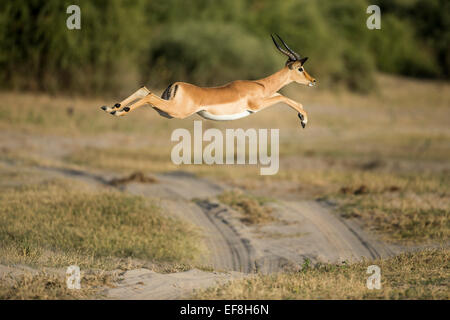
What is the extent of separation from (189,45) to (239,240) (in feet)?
77.9

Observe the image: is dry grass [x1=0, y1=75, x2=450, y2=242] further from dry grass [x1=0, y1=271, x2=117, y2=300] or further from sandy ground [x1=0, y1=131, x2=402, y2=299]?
dry grass [x1=0, y1=271, x2=117, y2=300]

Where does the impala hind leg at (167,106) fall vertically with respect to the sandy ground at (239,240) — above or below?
above

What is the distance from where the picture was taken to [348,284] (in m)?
8.02

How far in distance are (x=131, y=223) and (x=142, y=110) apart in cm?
1752

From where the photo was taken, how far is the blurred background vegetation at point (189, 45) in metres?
28.4

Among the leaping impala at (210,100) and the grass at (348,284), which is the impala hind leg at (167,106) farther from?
the grass at (348,284)

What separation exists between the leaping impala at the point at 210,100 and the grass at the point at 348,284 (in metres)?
2.08

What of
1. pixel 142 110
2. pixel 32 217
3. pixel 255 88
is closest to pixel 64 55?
pixel 142 110

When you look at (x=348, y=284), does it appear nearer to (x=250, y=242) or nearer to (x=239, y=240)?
(x=250, y=242)

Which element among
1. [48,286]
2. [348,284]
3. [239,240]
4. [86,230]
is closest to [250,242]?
[239,240]

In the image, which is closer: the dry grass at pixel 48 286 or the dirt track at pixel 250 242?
the dry grass at pixel 48 286

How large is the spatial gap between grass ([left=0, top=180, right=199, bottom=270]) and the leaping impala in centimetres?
321

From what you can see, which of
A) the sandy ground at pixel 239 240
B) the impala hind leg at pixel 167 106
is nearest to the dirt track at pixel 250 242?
the sandy ground at pixel 239 240

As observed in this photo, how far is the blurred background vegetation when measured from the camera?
28.4 meters
